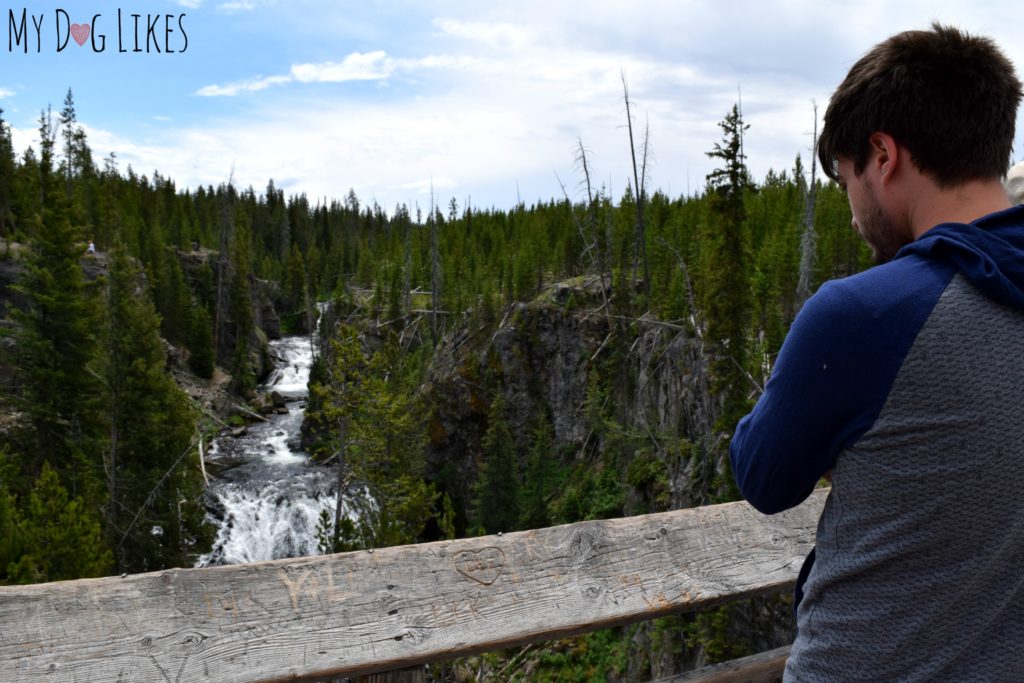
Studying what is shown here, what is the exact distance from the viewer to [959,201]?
56.4 inches

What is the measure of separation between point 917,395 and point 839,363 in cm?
14

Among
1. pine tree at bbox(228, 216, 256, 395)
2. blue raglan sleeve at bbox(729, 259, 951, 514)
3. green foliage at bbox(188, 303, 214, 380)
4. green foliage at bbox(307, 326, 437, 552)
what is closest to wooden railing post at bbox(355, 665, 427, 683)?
blue raglan sleeve at bbox(729, 259, 951, 514)

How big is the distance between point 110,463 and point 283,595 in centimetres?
2868

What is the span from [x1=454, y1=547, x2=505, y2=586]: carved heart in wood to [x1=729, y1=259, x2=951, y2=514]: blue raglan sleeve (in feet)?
3.39

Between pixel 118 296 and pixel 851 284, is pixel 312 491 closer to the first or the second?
pixel 118 296

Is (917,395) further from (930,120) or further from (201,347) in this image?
Result: (201,347)

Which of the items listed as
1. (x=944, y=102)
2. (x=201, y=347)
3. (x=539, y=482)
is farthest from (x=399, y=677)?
(x=201, y=347)

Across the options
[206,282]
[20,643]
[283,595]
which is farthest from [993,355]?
[206,282]

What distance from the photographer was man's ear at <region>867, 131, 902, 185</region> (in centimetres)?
143

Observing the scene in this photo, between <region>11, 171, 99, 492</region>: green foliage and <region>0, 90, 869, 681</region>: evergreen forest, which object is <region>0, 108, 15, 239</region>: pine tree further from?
<region>11, 171, 99, 492</region>: green foliage

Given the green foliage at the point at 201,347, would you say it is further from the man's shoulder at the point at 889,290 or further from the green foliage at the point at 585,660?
the man's shoulder at the point at 889,290

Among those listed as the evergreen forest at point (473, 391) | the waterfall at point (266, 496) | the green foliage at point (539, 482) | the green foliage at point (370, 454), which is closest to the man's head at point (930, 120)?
the evergreen forest at point (473, 391)

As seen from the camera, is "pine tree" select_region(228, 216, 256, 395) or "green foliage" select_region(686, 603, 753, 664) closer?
"green foliage" select_region(686, 603, 753, 664)

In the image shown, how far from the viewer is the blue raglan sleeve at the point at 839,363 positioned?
1.31m
